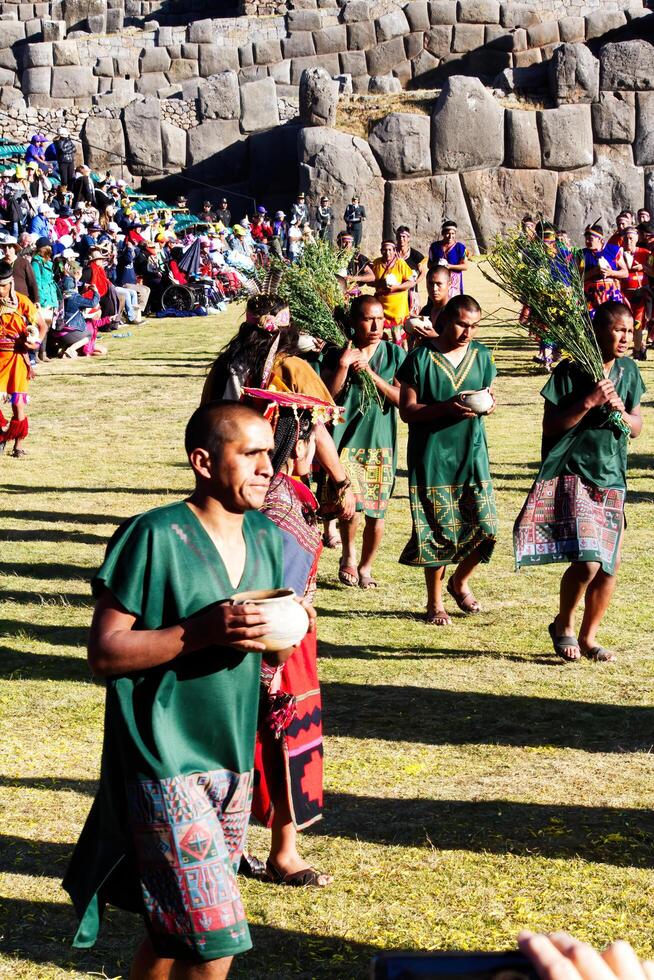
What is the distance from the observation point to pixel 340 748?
228 inches

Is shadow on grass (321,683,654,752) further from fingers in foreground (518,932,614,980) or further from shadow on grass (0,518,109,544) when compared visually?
fingers in foreground (518,932,614,980)

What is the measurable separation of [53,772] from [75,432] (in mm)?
8945

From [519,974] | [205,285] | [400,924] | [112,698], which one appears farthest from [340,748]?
[205,285]

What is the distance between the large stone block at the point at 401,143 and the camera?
105 ft

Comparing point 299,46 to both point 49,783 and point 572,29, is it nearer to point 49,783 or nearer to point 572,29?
point 572,29

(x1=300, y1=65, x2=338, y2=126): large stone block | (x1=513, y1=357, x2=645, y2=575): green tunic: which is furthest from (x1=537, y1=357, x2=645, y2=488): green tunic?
(x1=300, y1=65, x2=338, y2=126): large stone block

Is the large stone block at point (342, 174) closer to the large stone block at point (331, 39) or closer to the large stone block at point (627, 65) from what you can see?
the large stone block at point (627, 65)

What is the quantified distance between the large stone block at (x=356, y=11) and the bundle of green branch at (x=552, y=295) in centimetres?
3717

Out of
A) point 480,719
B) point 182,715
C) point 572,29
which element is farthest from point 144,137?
point 182,715

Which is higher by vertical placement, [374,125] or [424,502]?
[374,125]

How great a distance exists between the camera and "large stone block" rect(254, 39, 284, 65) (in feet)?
138

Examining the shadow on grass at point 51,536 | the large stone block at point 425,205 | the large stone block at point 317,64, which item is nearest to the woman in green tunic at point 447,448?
the shadow on grass at point 51,536

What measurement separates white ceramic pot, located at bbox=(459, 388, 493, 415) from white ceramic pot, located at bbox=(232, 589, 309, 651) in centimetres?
393

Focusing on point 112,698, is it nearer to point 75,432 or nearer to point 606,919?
point 606,919
